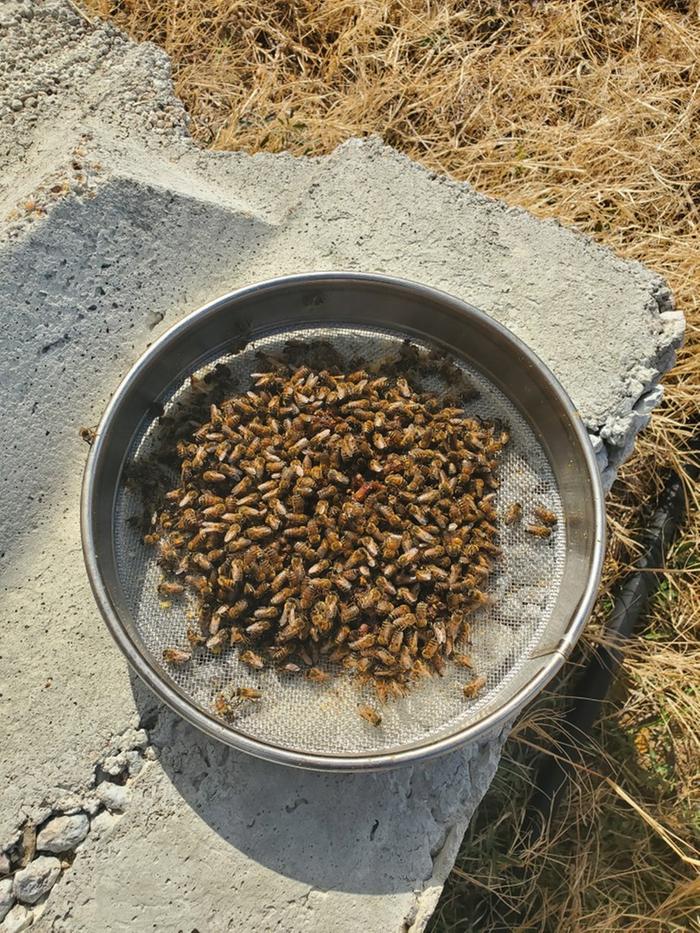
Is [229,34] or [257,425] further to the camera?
[229,34]

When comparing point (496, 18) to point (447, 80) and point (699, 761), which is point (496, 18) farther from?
point (699, 761)

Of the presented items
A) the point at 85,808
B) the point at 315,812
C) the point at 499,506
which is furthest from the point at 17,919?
the point at 499,506

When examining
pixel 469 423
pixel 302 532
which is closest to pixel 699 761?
pixel 469 423

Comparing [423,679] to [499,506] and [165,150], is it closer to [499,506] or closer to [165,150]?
[499,506]

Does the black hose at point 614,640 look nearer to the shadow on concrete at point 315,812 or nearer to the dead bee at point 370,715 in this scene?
the shadow on concrete at point 315,812

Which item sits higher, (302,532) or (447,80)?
(447,80)

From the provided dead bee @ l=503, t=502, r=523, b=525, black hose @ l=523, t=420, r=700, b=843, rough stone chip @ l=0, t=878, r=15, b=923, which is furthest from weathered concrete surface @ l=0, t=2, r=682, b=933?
black hose @ l=523, t=420, r=700, b=843

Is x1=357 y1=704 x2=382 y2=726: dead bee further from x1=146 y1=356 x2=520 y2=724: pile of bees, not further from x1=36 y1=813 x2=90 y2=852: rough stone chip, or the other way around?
x1=36 y1=813 x2=90 y2=852: rough stone chip
